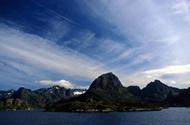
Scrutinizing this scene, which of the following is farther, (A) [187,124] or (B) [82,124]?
(B) [82,124]

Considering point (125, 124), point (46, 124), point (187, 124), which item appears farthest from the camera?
point (46, 124)

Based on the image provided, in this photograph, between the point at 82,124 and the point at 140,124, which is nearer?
the point at 140,124

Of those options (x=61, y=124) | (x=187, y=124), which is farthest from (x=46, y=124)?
(x=187, y=124)

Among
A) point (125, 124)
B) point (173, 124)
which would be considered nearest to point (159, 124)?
point (173, 124)

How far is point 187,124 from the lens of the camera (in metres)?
162

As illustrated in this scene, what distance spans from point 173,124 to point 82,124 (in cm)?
6636

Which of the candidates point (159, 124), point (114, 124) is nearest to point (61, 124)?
point (114, 124)

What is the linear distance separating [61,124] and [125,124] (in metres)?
49.3

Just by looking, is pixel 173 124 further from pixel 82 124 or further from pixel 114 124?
pixel 82 124

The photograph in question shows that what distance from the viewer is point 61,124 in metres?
185

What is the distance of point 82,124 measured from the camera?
599 ft

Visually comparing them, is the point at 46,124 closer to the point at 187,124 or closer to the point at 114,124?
the point at 114,124

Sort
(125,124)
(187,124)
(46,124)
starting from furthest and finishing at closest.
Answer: (46,124) < (125,124) < (187,124)

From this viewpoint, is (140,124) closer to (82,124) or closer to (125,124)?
(125,124)
